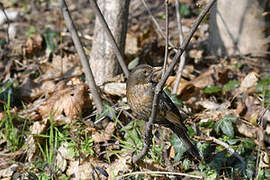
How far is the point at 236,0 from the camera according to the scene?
→ 4395 millimetres

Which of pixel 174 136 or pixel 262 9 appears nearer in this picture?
pixel 174 136

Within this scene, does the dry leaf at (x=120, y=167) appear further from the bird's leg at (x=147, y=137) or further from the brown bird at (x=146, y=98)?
the brown bird at (x=146, y=98)

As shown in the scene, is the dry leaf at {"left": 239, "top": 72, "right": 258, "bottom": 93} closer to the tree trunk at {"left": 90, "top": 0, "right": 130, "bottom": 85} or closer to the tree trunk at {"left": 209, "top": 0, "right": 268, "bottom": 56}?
the tree trunk at {"left": 209, "top": 0, "right": 268, "bottom": 56}

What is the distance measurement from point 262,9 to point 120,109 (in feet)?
7.20

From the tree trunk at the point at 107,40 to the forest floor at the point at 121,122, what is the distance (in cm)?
16

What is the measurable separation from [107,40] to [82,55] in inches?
22.1

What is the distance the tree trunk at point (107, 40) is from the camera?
3.73 m

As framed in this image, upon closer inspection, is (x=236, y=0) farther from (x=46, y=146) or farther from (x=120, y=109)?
(x=46, y=146)

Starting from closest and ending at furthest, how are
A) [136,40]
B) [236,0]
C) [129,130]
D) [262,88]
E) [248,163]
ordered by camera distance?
[248,163] → [129,130] → [262,88] → [236,0] → [136,40]

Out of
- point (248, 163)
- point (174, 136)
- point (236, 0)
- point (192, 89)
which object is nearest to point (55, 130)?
point (174, 136)

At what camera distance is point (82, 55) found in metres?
3.34

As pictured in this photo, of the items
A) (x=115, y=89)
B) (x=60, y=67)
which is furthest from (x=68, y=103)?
(x=60, y=67)

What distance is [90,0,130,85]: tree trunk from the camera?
3727 mm

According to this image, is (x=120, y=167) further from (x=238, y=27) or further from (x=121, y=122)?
(x=238, y=27)
